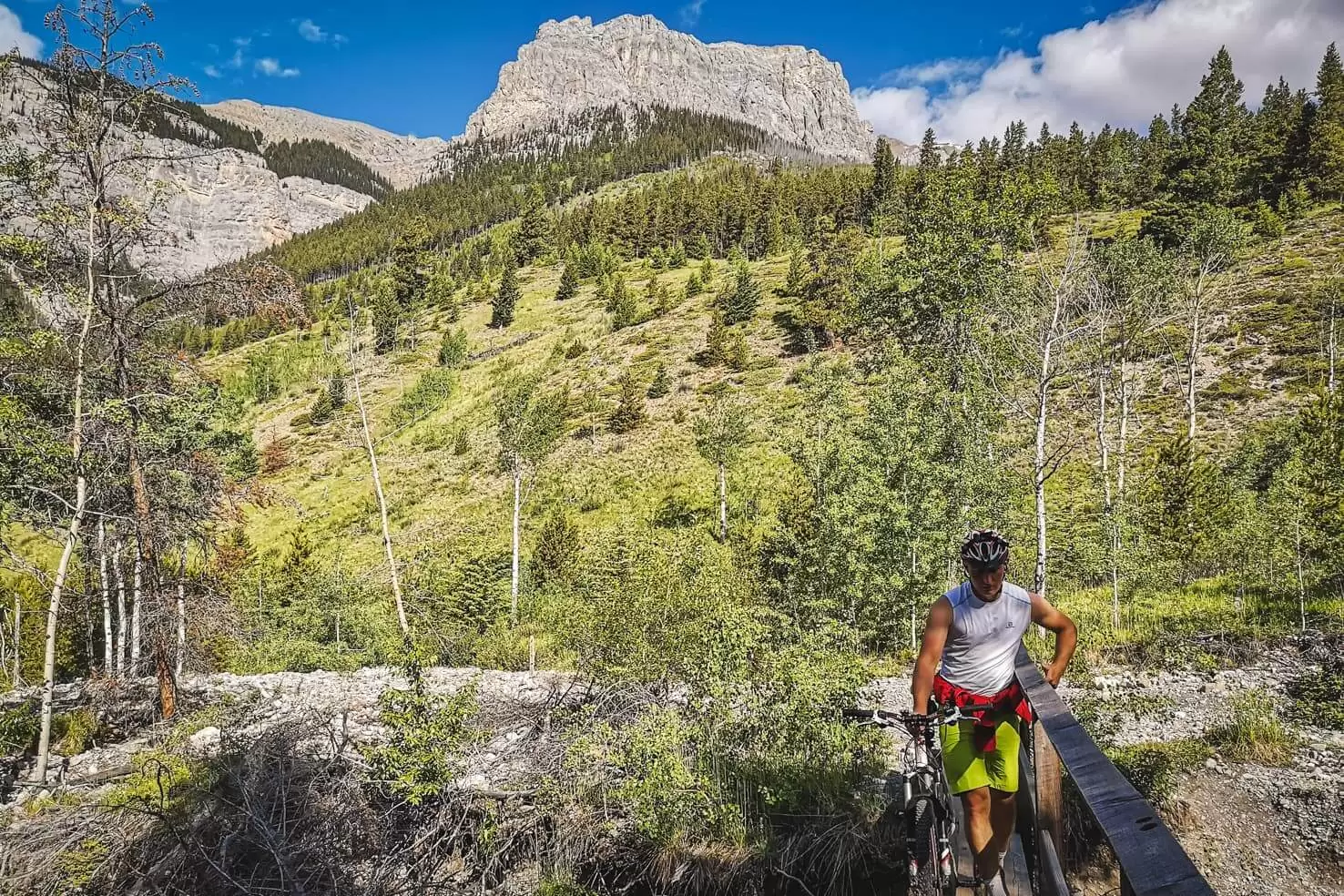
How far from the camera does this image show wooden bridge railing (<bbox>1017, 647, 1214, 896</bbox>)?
1473 mm

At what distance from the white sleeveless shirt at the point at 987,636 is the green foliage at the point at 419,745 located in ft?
16.1

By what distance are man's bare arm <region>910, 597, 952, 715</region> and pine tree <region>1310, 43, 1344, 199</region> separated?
65.9m

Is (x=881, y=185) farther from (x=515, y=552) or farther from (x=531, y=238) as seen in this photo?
(x=515, y=552)

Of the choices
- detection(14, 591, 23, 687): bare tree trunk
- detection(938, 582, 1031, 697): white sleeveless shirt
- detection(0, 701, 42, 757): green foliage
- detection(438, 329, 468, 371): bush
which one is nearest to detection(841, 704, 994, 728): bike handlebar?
detection(938, 582, 1031, 697): white sleeveless shirt

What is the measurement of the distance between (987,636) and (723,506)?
25.5 m

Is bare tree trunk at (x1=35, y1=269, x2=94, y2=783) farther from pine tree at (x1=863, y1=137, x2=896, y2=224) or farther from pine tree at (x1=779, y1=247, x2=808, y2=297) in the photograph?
pine tree at (x1=863, y1=137, x2=896, y2=224)

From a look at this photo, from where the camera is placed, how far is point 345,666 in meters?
15.4

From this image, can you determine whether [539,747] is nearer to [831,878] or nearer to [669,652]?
[669,652]

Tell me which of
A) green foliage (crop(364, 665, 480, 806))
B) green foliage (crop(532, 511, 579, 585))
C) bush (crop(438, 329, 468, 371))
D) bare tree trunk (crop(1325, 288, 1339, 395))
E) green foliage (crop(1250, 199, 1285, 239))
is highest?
green foliage (crop(1250, 199, 1285, 239))

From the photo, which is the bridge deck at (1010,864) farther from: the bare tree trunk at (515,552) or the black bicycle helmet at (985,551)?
the bare tree trunk at (515,552)

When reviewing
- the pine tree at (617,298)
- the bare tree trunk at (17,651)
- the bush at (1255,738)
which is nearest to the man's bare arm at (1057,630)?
the bush at (1255,738)

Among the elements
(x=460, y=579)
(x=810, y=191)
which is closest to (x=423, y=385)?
(x=460, y=579)

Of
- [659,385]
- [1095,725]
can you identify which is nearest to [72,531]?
[1095,725]

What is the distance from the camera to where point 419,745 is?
6.37m
